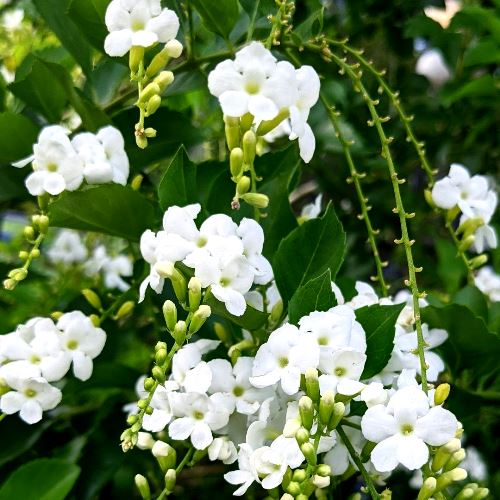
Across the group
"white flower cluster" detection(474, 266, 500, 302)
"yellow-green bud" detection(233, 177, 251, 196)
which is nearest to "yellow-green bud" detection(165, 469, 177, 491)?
"yellow-green bud" detection(233, 177, 251, 196)

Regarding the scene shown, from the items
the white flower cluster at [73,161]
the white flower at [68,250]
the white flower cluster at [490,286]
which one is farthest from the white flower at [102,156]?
the white flower cluster at [490,286]

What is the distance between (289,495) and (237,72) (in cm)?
35

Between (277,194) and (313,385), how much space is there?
26cm

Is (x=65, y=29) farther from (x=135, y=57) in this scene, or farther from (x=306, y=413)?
(x=306, y=413)

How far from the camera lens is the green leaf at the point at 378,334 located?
2.21 ft

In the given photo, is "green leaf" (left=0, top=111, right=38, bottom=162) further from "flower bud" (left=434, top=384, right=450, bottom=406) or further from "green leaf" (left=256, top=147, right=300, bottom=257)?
"flower bud" (left=434, top=384, right=450, bottom=406)

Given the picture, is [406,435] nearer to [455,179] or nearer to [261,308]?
[261,308]

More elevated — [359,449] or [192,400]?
[192,400]

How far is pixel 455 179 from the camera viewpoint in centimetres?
89

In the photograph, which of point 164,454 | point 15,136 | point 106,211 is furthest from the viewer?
point 15,136

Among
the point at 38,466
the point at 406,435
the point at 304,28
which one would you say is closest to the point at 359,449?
the point at 406,435

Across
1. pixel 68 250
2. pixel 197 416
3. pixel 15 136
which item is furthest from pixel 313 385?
pixel 68 250

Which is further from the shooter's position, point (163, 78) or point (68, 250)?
point (68, 250)

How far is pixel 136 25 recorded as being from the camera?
734 mm
